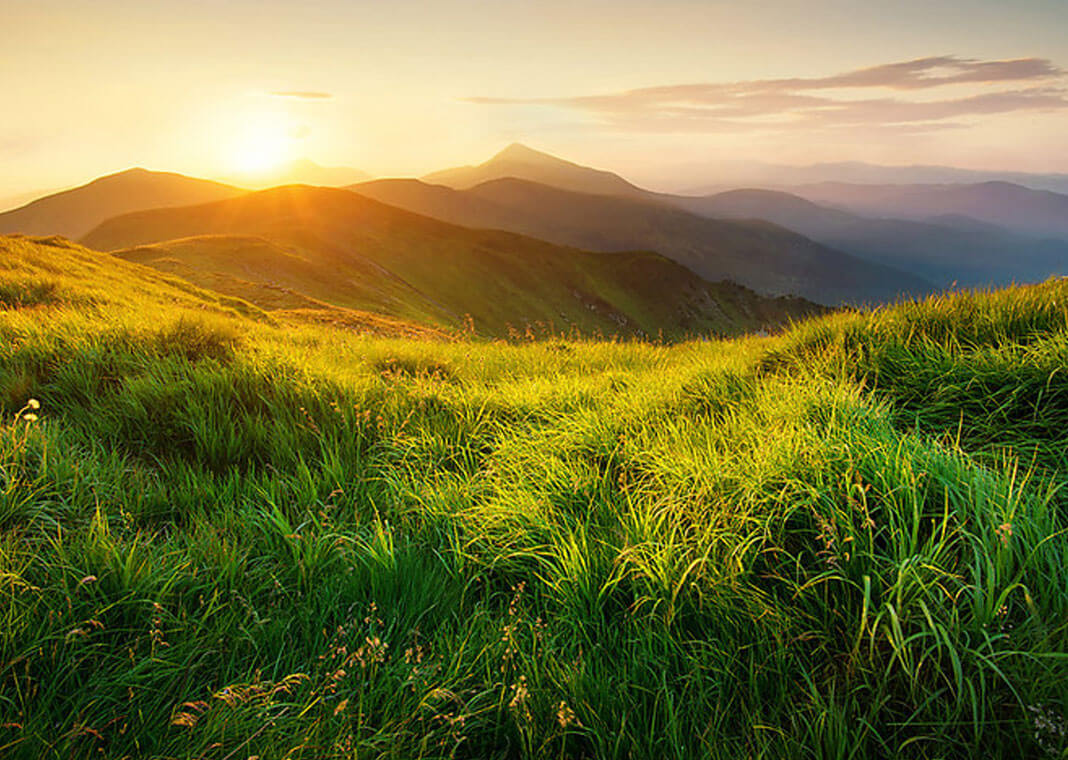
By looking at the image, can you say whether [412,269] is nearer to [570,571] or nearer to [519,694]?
[570,571]

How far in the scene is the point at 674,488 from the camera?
2.99 m

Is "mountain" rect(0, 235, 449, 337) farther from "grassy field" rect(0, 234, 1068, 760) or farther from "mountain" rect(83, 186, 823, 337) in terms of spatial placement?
"mountain" rect(83, 186, 823, 337)

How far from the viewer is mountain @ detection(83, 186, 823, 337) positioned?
36.1 meters

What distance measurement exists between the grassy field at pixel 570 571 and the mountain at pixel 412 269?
2516 cm

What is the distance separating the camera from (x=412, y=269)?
3359 inches

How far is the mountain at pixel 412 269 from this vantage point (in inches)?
1422

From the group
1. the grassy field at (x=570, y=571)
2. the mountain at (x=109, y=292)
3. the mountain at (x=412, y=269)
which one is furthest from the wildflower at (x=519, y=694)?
the mountain at (x=412, y=269)

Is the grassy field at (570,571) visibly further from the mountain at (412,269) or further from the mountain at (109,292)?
the mountain at (412,269)

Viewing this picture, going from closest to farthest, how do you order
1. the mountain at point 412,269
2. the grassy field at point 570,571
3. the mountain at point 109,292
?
the grassy field at point 570,571, the mountain at point 109,292, the mountain at point 412,269

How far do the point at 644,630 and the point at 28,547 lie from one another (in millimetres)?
2995

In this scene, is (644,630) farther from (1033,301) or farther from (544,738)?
(1033,301)

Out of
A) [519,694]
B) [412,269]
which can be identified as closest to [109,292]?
[519,694]

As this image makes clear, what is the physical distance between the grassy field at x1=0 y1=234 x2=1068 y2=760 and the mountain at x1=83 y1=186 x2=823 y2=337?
25161 mm

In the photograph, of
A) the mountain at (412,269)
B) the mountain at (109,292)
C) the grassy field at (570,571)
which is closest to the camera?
the grassy field at (570,571)
